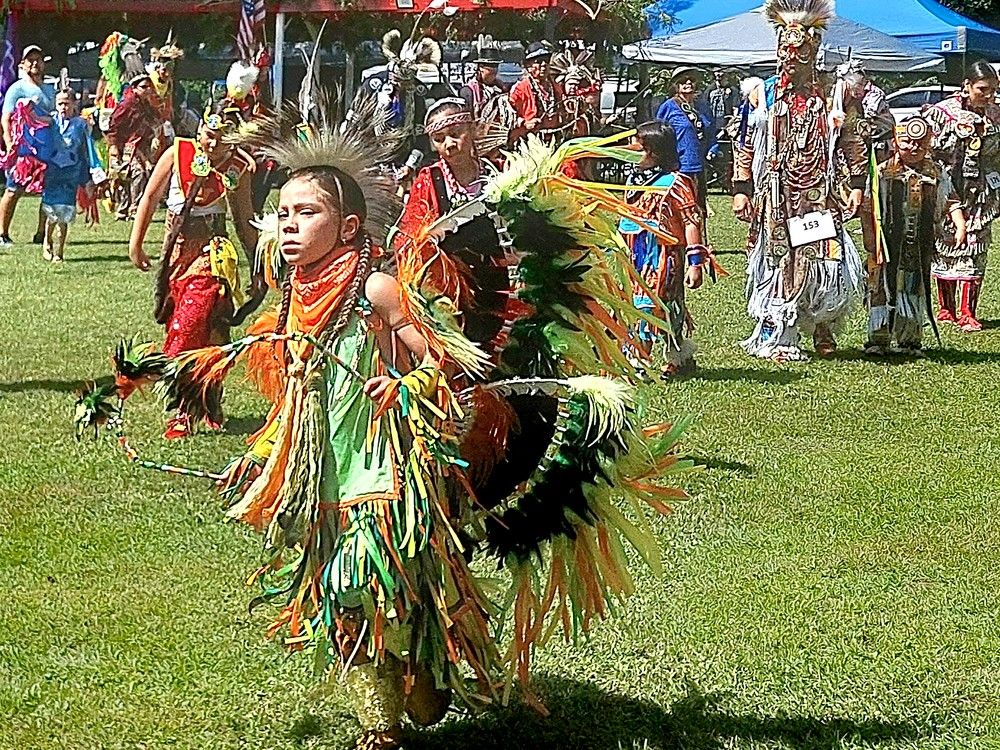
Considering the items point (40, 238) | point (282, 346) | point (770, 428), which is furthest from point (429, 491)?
point (40, 238)

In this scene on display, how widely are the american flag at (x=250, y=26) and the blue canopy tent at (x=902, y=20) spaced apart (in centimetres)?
810

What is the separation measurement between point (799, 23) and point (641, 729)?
618 centimetres

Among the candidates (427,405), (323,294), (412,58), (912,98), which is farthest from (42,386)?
(912,98)

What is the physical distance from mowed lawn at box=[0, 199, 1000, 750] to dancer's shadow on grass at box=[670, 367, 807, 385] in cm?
42

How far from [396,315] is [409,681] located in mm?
792

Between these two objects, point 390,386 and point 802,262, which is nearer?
point 390,386

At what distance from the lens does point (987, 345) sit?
1042 cm

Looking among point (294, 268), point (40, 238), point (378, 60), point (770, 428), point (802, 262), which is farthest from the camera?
point (378, 60)

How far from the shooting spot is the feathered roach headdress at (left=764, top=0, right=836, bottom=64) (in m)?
9.33

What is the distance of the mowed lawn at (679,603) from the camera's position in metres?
4.07

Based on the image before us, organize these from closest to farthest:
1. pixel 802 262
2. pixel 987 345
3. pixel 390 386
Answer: pixel 390 386, pixel 802 262, pixel 987 345

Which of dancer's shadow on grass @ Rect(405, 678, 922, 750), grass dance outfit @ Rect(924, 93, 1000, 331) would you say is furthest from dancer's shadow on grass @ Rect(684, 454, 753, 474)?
grass dance outfit @ Rect(924, 93, 1000, 331)

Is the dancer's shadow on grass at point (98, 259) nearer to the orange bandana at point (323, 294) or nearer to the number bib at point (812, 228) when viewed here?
the number bib at point (812, 228)

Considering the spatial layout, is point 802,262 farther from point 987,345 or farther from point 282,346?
point 282,346
